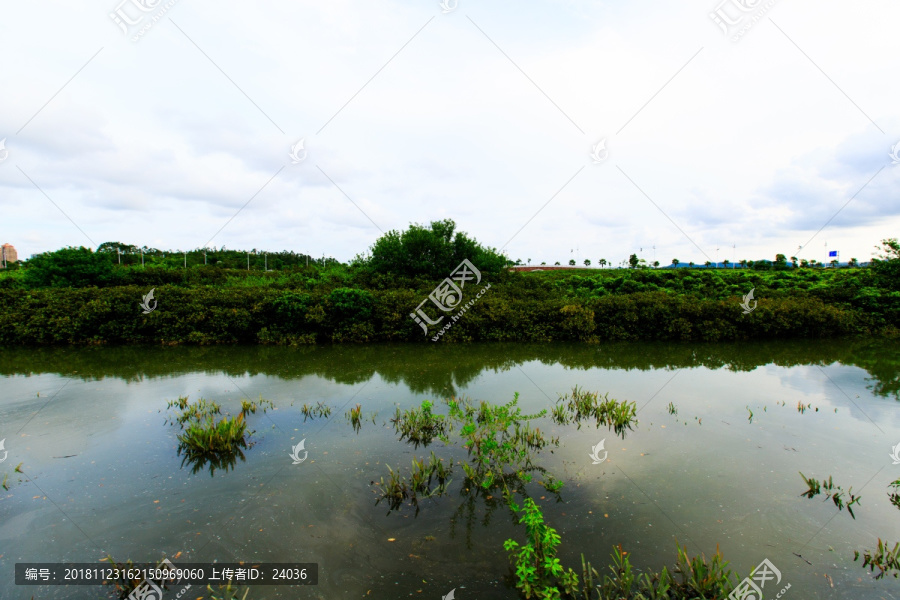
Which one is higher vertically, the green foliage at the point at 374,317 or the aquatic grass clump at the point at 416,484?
the green foliage at the point at 374,317

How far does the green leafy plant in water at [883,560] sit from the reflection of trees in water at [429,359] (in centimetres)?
567

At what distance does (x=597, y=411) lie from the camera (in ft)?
22.3

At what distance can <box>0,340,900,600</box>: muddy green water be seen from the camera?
138 inches

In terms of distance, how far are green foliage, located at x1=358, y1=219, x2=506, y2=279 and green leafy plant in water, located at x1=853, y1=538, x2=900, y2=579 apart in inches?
621

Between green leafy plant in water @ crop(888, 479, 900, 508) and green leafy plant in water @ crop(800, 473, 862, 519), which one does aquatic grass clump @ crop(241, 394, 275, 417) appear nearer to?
green leafy plant in water @ crop(800, 473, 862, 519)

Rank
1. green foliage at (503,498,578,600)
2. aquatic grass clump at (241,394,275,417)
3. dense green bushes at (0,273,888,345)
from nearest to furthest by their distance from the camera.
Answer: green foliage at (503,498,578,600) → aquatic grass clump at (241,394,275,417) → dense green bushes at (0,273,888,345)

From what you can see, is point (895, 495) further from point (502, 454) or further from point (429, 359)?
point (429, 359)

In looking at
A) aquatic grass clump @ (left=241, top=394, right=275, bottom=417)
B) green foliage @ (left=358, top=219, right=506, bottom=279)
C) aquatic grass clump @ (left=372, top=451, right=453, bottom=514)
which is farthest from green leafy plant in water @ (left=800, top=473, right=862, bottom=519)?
green foliage @ (left=358, top=219, right=506, bottom=279)

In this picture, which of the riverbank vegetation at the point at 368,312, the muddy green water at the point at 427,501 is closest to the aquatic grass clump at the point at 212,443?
the muddy green water at the point at 427,501

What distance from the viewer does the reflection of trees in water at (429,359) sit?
9.38 meters

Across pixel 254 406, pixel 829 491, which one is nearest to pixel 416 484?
pixel 254 406

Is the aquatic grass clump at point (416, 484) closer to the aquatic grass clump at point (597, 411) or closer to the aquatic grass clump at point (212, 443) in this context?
the aquatic grass clump at point (212, 443)

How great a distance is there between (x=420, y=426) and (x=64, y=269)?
16.1 meters

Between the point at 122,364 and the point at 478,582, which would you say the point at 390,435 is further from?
the point at 122,364
